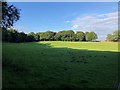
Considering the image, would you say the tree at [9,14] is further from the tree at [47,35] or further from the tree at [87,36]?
the tree at [47,35]

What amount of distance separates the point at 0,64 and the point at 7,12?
14.7 ft

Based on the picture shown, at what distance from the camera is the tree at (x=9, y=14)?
15060 mm

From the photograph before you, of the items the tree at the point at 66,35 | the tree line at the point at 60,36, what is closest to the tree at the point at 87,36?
the tree line at the point at 60,36

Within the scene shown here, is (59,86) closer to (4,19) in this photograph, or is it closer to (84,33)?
(4,19)

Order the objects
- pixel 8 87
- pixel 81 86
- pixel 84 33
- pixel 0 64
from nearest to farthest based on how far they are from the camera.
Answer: pixel 8 87 → pixel 81 86 → pixel 0 64 → pixel 84 33

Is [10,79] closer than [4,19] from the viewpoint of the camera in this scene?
Yes

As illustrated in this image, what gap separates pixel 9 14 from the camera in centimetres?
1611

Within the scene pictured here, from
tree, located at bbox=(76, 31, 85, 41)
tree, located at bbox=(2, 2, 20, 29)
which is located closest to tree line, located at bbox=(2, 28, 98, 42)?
tree, located at bbox=(76, 31, 85, 41)

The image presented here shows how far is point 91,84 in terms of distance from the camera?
9.76 meters

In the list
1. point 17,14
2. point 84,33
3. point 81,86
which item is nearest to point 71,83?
point 81,86

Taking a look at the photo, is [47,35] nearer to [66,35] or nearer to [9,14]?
[66,35]

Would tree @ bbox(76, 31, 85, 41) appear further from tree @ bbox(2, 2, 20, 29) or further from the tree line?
tree @ bbox(2, 2, 20, 29)

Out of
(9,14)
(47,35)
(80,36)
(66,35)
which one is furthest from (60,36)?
(9,14)

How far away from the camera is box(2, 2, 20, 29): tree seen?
15.1 metres
